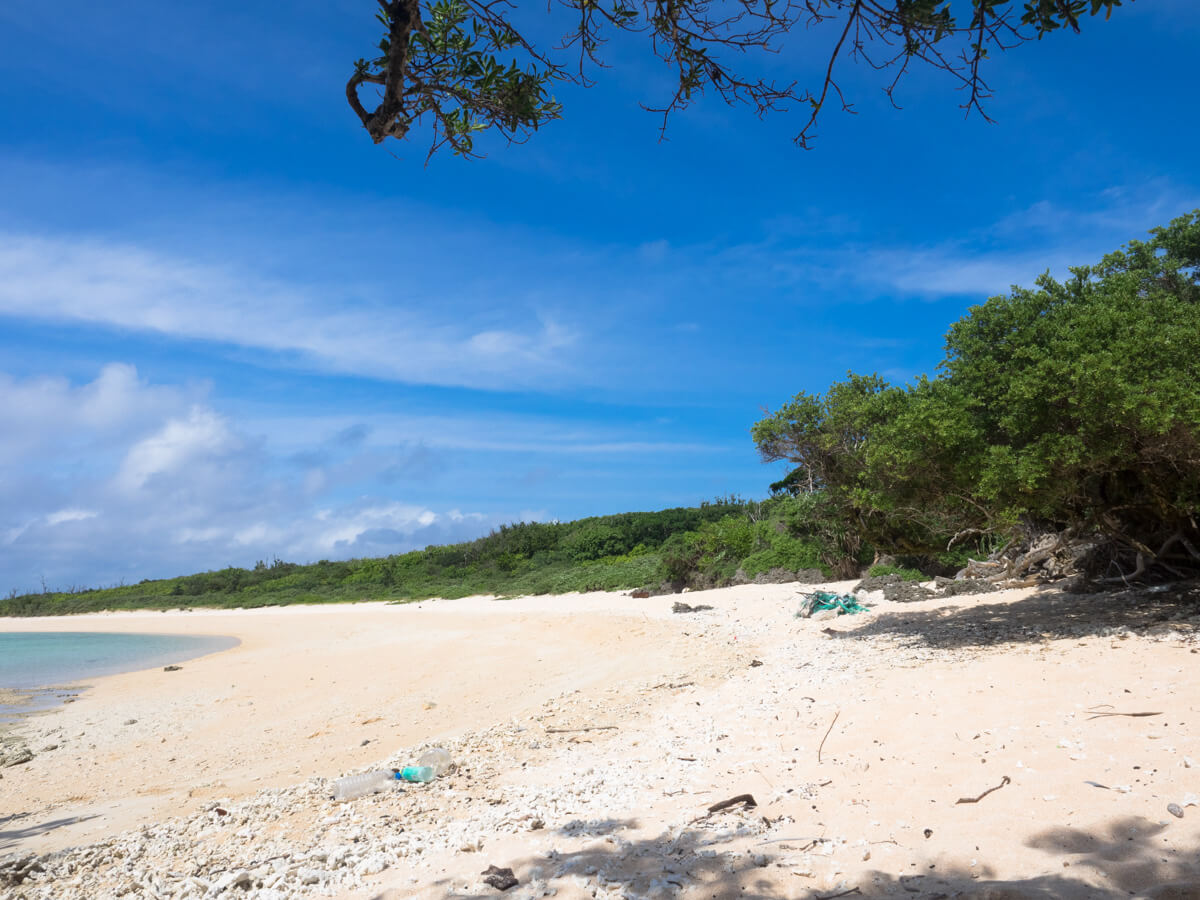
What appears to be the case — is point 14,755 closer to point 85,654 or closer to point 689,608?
point 689,608

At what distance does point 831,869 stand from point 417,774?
407cm

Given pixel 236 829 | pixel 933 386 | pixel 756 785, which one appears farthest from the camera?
pixel 933 386

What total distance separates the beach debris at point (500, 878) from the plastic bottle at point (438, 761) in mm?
2782

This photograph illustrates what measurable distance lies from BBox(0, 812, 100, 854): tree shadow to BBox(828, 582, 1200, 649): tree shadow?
982 cm

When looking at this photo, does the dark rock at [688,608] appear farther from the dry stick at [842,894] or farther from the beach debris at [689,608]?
the dry stick at [842,894]

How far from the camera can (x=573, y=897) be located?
3715 mm

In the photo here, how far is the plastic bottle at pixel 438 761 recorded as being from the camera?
22.1ft

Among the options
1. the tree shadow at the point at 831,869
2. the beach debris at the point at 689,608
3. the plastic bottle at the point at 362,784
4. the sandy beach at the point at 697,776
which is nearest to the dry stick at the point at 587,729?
the sandy beach at the point at 697,776

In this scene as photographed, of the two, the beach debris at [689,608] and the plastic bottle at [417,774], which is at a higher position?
the beach debris at [689,608]

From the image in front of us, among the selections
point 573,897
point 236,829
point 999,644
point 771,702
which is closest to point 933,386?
point 999,644

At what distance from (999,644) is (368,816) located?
7.66 meters

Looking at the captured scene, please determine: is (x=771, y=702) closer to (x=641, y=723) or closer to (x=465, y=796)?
(x=641, y=723)

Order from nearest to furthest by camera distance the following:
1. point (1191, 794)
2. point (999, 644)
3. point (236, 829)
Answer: point (1191, 794), point (236, 829), point (999, 644)

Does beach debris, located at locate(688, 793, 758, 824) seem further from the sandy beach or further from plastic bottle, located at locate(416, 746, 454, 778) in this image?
plastic bottle, located at locate(416, 746, 454, 778)
